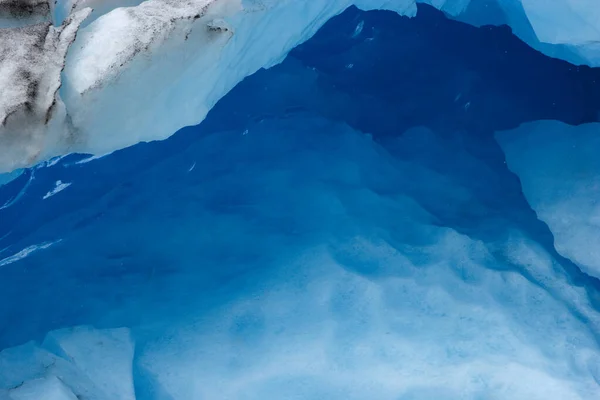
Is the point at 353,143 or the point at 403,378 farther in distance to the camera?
the point at 353,143

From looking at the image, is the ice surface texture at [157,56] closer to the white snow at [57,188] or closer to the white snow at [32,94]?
the white snow at [32,94]

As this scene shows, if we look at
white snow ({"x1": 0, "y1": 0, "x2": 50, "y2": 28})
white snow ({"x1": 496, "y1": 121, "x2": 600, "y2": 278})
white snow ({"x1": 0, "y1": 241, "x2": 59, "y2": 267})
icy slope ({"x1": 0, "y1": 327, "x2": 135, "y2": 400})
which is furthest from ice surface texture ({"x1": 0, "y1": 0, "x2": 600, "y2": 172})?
icy slope ({"x1": 0, "y1": 327, "x2": 135, "y2": 400})

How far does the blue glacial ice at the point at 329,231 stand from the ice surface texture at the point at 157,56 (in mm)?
19

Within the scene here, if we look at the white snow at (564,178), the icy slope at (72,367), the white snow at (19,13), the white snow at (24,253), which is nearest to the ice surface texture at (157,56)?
the white snow at (19,13)

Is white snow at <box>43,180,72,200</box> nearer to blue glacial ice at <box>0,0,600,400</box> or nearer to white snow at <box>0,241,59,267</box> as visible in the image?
blue glacial ice at <box>0,0,600,400</box>

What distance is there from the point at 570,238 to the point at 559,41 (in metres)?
0.93

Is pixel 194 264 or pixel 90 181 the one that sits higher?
pixel 90 181

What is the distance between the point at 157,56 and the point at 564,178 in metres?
2.02

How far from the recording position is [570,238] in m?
2.97

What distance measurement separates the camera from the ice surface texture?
199 cm

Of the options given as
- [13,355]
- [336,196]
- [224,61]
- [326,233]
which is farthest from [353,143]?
[13,355]

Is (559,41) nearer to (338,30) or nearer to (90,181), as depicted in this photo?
(338,30)

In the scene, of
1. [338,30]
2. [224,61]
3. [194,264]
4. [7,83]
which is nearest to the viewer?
[7,83]

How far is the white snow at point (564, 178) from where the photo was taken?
2959mm
